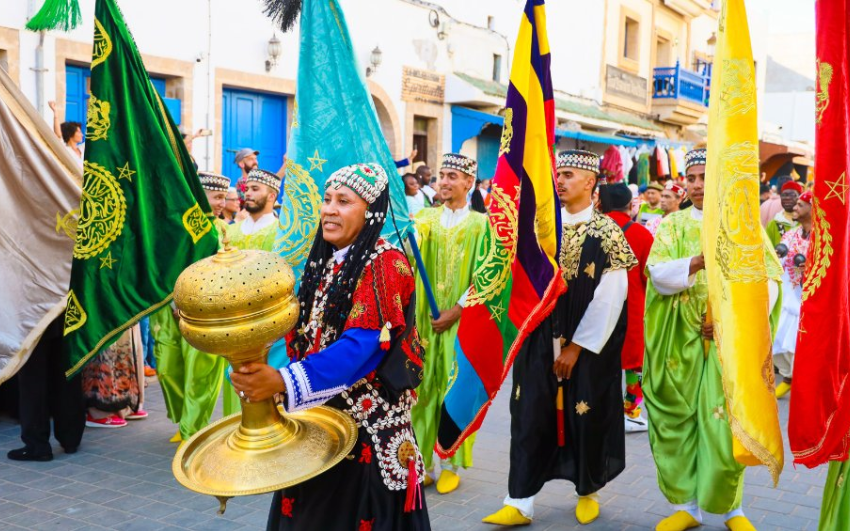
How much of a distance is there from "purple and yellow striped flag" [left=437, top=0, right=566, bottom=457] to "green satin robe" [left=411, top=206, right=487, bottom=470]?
3.84 ft

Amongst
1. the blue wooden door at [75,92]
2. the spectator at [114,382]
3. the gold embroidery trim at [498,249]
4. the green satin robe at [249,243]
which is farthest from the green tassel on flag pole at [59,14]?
the blue wooden door at [75,92]

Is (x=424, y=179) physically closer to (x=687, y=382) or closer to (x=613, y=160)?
(x=687, y=382)

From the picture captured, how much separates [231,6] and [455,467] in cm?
905

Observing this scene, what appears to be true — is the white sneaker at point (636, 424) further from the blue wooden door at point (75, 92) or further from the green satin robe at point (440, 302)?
the blue wooden door at point (75, 92)

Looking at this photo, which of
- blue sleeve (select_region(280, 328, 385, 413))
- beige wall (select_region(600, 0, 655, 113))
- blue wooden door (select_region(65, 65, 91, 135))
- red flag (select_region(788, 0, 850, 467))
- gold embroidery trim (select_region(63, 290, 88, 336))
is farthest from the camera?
beige wall (select_region(600, 0, 655, 113))

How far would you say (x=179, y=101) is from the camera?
38.8 feet

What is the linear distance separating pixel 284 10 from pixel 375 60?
10.2m

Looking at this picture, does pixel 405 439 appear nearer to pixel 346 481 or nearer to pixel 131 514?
pixel 346 481

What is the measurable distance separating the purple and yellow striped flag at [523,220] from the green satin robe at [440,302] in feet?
3.84

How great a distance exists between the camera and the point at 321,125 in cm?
455

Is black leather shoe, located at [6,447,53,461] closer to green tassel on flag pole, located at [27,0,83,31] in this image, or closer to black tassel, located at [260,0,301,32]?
green tassel on flag pole, located at [27,0,83,31]

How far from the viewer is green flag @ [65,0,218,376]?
4.50 metres

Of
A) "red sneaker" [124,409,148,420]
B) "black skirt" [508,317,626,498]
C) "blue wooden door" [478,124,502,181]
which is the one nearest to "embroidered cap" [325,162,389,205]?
"black skirt" [508,317,626,498]

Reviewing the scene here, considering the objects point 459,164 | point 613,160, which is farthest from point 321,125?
point 613,160
